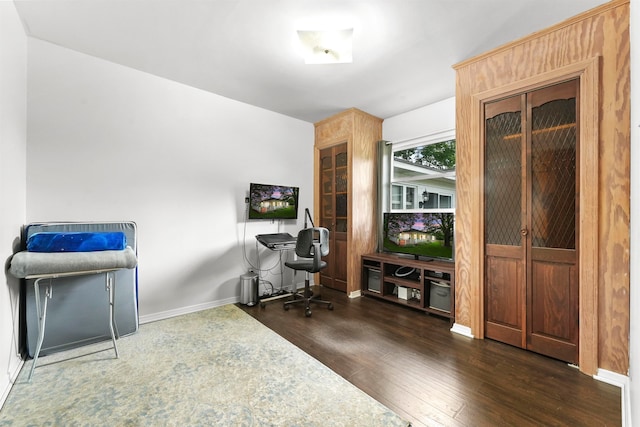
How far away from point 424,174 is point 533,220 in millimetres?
1780

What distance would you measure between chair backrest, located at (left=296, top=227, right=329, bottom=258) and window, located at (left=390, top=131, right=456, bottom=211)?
5.03ft

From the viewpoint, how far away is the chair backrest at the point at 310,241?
3.29m

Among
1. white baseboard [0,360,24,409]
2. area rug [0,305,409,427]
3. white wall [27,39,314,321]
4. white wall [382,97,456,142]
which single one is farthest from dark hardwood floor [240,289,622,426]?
white wall [382,97,456,142]

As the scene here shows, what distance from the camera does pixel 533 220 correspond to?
2330 mm

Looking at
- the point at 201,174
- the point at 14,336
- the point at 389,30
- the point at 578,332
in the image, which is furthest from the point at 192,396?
the point at 389,30

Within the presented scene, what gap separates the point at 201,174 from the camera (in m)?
3.38

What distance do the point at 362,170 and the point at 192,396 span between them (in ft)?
11.0

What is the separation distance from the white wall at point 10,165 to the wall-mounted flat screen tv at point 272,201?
2.15m

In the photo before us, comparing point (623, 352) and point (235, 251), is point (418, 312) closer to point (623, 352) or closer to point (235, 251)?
point (623, 352)

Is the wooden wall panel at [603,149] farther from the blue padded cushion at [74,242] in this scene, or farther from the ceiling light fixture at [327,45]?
the blue padded cushion at [74,242]

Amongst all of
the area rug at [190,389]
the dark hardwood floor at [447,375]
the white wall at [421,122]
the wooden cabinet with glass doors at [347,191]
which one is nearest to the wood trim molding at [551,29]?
the white wall at [421,122]

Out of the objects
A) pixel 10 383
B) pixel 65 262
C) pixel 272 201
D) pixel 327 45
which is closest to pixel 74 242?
pixel 65 262

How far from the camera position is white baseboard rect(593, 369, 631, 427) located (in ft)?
5.17

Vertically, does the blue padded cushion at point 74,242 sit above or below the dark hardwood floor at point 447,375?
above
